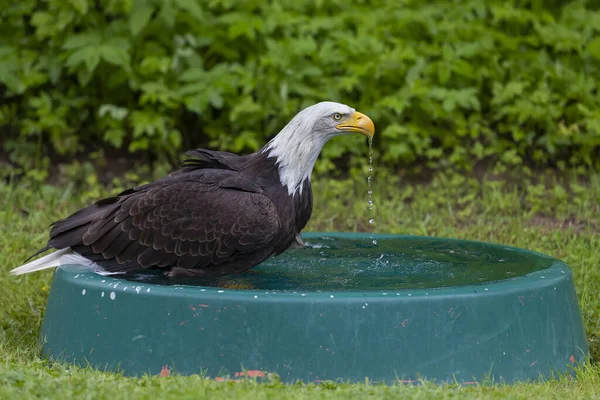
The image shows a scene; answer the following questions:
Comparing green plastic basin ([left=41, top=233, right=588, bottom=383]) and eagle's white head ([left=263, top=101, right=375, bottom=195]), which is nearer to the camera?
green plastic basin ([left=41, top=233, right=588, bottom=383])

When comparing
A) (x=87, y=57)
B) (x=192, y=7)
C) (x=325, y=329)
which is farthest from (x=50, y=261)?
(x=192, y=7)

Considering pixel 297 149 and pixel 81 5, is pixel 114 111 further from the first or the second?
pixel 297 149

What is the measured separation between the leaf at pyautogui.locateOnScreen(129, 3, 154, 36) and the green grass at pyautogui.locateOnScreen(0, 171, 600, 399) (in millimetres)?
1487

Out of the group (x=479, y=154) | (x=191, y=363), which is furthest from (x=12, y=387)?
(x=479, y=154)

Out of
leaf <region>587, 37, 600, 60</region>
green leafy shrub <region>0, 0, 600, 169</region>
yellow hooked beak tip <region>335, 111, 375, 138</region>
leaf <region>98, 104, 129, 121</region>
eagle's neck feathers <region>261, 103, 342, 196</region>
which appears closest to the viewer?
eagle's neck feathers <region>261, 103, 342, 196</region>

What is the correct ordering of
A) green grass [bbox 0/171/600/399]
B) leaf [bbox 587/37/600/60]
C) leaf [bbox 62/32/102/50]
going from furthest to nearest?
leaf [bbox 587/37/600/60] → leaf [bbox 62/32/102/50] → green grass [bbox 0/171/600/399]

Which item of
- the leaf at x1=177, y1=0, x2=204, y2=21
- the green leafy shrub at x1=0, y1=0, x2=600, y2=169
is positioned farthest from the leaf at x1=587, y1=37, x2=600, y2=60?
the leaf at x1=177, y1=0, x2=204, y2=21

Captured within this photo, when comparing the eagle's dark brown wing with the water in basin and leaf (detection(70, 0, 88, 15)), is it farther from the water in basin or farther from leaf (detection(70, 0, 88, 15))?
leaf (detection(70, 0, 88, 15))

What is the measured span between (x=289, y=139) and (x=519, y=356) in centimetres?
173

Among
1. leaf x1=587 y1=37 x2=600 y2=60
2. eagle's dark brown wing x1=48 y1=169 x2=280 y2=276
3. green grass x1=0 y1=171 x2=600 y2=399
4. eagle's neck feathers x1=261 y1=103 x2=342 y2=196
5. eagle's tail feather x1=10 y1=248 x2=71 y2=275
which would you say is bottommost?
green grass x1=0 y1=171 x2=600 y2=399

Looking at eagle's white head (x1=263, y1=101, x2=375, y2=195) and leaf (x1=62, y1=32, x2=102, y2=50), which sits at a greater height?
leaf (x1=62, y1=32, x2=102, y2=50)

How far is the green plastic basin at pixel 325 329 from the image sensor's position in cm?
418

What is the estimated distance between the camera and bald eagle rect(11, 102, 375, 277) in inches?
194

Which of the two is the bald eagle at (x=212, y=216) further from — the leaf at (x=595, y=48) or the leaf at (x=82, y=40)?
the leaf at (x=595, y=48)
